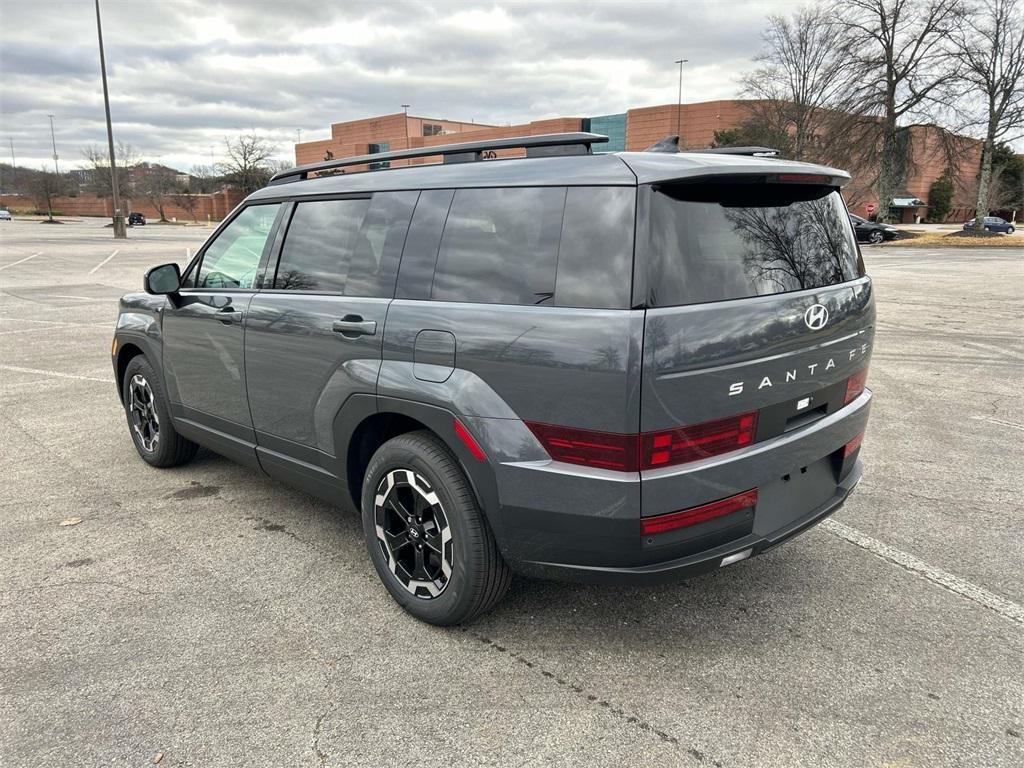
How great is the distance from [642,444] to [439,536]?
100 centimetres

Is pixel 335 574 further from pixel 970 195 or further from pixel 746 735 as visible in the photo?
pixel 970 195

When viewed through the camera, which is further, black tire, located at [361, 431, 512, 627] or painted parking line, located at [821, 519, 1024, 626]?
painted parking line, located at [821, 519, 1024, 626]

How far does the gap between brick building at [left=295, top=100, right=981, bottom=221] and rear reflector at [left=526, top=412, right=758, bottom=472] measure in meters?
39.7

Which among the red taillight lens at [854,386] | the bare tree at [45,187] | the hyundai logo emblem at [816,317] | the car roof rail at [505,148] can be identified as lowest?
the red taillight lens at [854,386]

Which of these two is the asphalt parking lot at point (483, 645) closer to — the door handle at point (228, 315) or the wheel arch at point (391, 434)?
the wheel arch at point (391, 434)

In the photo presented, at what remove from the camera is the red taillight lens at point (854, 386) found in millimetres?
3105

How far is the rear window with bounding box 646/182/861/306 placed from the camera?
2.39 meters

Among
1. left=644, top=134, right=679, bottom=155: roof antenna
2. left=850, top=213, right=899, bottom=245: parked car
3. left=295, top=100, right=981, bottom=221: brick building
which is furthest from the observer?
left=295, top=100, right=981, bottom=221: brick building

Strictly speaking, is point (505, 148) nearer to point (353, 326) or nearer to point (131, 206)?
point (353, 326)

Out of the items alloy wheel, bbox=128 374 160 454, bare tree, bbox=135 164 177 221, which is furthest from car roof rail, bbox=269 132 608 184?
bare tree, bbox=135 164 177 221

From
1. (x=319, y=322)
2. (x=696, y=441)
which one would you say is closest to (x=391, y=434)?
(x=319, y=322)

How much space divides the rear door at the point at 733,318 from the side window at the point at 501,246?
0.37 m

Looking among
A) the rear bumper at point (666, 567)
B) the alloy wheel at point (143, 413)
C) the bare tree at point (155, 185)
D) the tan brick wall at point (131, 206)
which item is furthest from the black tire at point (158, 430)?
the bare tree at point (155, 185)

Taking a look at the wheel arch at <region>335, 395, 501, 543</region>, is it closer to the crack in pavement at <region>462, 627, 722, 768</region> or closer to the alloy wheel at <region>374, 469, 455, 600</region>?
the alloy wheel at <region>374, 469, 455, 600</region>
